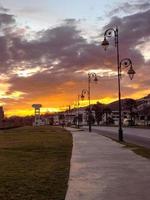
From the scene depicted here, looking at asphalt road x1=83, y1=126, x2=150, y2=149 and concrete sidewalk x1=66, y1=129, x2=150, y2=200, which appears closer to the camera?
concrete sidewalk x1=66, y1=129, x2=150, y2=200

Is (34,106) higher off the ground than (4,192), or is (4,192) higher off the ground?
(34,106)

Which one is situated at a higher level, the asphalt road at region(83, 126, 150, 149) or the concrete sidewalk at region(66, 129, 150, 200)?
the asphalt road at region(83, 126, 150, 149)

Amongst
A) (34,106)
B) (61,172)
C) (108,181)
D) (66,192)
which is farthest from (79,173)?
(34,106)

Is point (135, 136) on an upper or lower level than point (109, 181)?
upper

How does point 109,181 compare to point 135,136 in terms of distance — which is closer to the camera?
point 109,181

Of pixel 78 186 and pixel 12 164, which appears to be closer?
pixel 78 186

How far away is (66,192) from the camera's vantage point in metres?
12.7

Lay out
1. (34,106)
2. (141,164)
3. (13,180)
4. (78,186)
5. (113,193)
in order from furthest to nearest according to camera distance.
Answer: (34,106), (141,164), (13,180), (78,186), (113,193)

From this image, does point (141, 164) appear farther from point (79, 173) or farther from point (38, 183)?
point (38, 183)

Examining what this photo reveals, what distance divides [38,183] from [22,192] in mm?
1493

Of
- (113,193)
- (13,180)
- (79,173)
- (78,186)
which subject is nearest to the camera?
(113,193)

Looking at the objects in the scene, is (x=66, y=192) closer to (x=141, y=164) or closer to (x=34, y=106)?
(x=141, y=164)

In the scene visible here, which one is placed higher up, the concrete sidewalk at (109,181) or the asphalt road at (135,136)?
the asphalt road at (135,136)

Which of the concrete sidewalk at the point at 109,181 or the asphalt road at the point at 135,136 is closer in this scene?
the concrete sidewalk at the point at 109,181
